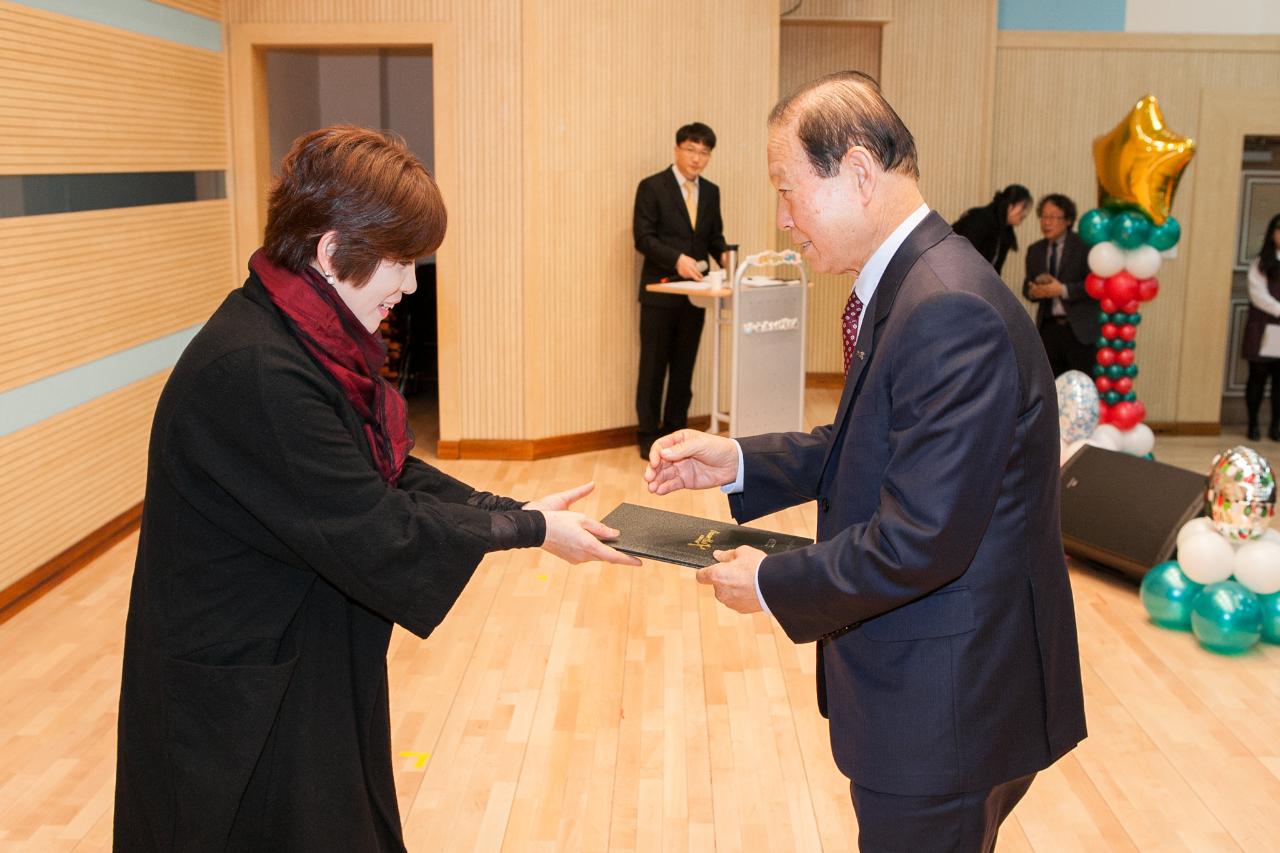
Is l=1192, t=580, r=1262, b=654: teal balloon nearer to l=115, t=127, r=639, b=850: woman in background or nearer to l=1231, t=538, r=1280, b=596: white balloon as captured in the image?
l=1231, t=538, r=1280, b=596: white balloon

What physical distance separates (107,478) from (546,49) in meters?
3.46

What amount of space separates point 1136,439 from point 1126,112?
10.6 ft

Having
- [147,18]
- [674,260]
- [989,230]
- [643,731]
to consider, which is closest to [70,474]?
[147,18]

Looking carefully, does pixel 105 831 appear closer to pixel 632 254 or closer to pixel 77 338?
pixel 77 338

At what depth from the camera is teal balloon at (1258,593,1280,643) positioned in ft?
15.7

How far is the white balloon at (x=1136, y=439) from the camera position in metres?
7.23

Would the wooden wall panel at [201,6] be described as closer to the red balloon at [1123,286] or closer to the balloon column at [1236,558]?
the red balloon at [1123,286]

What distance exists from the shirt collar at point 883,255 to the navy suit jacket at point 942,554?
21 millimetres

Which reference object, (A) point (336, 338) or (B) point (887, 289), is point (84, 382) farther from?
(B) point (887, 289)

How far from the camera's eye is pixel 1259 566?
15.4 ft

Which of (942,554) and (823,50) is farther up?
(823,50)

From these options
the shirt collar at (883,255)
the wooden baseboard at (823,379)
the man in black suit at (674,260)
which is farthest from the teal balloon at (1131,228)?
the shirt collar at (883,255)

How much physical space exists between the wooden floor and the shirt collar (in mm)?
1896

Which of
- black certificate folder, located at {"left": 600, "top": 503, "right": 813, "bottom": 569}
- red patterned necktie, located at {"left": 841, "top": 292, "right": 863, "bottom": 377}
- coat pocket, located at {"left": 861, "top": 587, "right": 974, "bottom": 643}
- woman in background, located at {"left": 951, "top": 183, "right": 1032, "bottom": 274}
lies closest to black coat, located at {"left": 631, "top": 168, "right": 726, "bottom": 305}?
woman in background, located at {"left": 951, "top": 183, "right": 1032, "bottom": 274}
